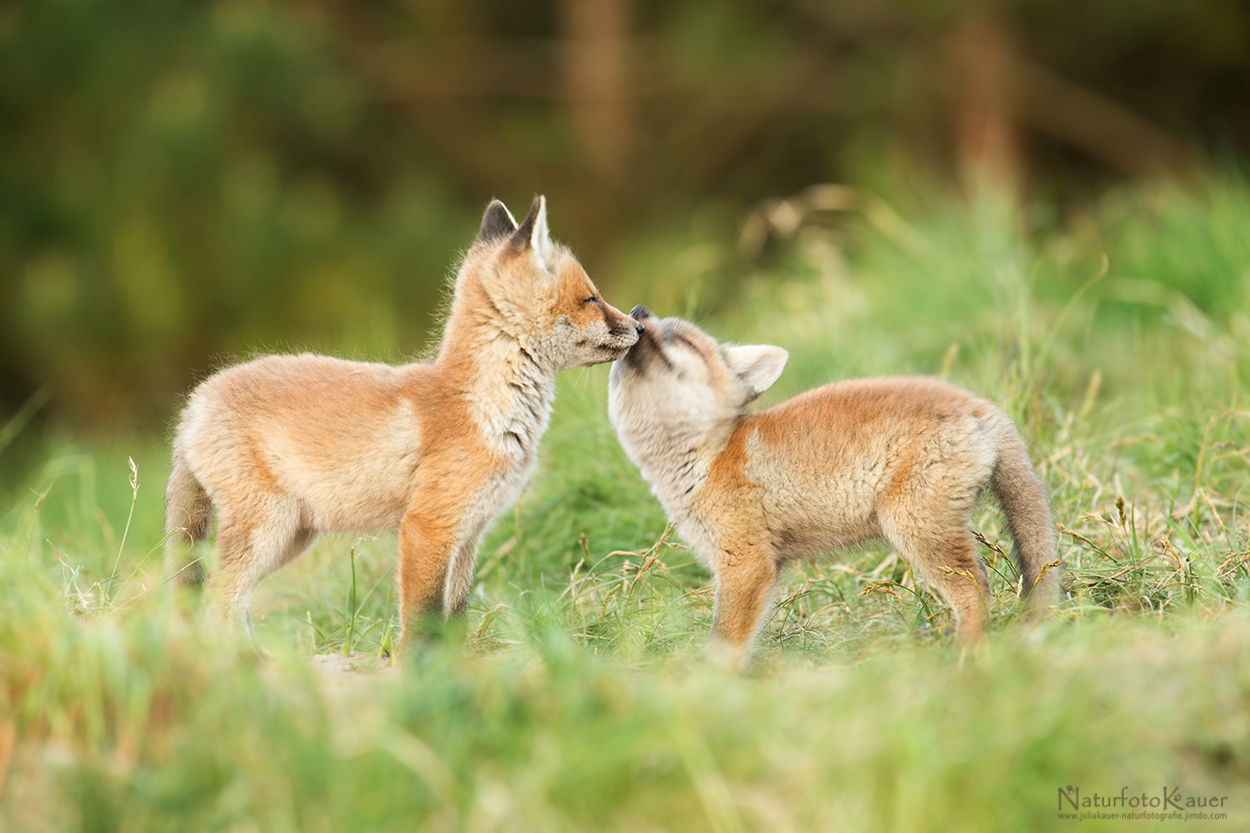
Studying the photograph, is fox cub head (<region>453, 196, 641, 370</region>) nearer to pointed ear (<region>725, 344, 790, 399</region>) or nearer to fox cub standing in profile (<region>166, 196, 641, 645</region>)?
fox cub standing in profile (<region>166, 196, 641, 645</region>)

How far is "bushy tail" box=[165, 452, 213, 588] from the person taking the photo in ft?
12.9

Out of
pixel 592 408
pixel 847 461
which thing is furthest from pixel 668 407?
pixel 592 408

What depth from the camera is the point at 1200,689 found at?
8.50 ft

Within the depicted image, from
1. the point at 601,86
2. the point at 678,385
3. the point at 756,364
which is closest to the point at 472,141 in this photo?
the point at 601,86

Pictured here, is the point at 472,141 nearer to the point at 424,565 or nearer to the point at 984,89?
the point at 984,89

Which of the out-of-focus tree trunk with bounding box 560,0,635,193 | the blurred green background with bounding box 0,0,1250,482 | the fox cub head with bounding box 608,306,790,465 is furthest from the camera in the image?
the out-of-focus tree trunk with bounding box 560,0,635,193

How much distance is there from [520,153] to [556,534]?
10.0 metres

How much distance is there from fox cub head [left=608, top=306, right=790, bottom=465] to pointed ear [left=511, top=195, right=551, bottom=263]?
0.47 metres

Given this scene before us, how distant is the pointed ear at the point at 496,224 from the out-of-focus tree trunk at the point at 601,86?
10000 millimetres

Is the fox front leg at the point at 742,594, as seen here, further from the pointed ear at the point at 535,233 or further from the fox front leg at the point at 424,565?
the pointed ear at the point at 535,233

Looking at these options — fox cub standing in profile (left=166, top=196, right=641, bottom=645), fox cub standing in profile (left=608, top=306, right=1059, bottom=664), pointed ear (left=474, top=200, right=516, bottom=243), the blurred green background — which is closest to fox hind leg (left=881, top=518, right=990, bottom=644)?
fox cub standing in profile (left=608, top=306, right=1059, bottom=664)

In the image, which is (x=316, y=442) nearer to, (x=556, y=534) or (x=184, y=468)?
(x=184, y=468)

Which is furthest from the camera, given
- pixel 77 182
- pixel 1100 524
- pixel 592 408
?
pixel 77 182

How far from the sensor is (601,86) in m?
13.7
